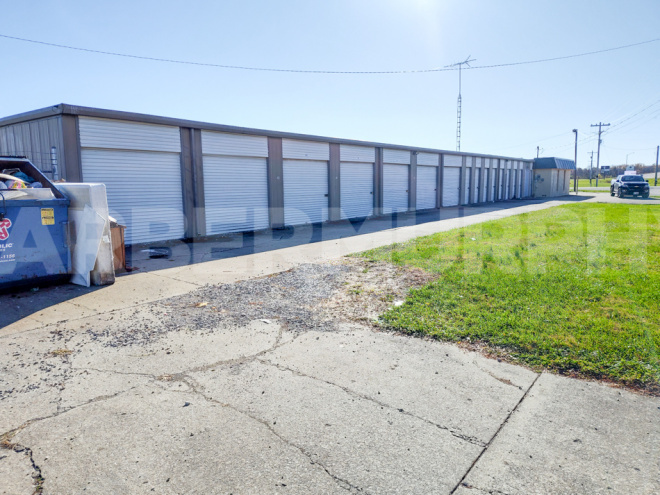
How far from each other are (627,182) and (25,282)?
38763 mm

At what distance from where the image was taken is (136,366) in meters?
4.36

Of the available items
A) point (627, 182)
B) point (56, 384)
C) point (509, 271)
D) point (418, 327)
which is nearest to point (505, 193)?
point (627, 182)

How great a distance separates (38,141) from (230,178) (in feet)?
18.0

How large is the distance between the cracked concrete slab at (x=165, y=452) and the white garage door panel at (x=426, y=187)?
927 inches

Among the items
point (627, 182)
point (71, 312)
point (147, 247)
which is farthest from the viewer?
point (627, 182)

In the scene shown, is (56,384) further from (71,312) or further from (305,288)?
(305,288)

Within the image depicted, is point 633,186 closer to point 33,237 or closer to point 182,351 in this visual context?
point 182,351

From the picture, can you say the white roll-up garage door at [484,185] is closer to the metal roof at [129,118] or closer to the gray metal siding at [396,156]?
the gray metal siding at [396,156]

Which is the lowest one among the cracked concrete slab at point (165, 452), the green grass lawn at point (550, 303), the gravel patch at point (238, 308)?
the cracked concrete slab at point (165, 452)

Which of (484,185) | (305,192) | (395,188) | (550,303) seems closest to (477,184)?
(484,185)

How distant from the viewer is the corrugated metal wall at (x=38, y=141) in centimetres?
1084

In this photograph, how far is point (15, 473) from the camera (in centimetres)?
272

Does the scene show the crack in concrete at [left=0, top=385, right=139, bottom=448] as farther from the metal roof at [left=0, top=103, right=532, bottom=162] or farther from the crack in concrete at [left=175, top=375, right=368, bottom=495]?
the metal roof at [left=0, top=103, right=532, bottom=162]

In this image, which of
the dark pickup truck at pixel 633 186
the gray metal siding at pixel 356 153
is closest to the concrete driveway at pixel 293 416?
the gray metal siding at pixel 356 153
